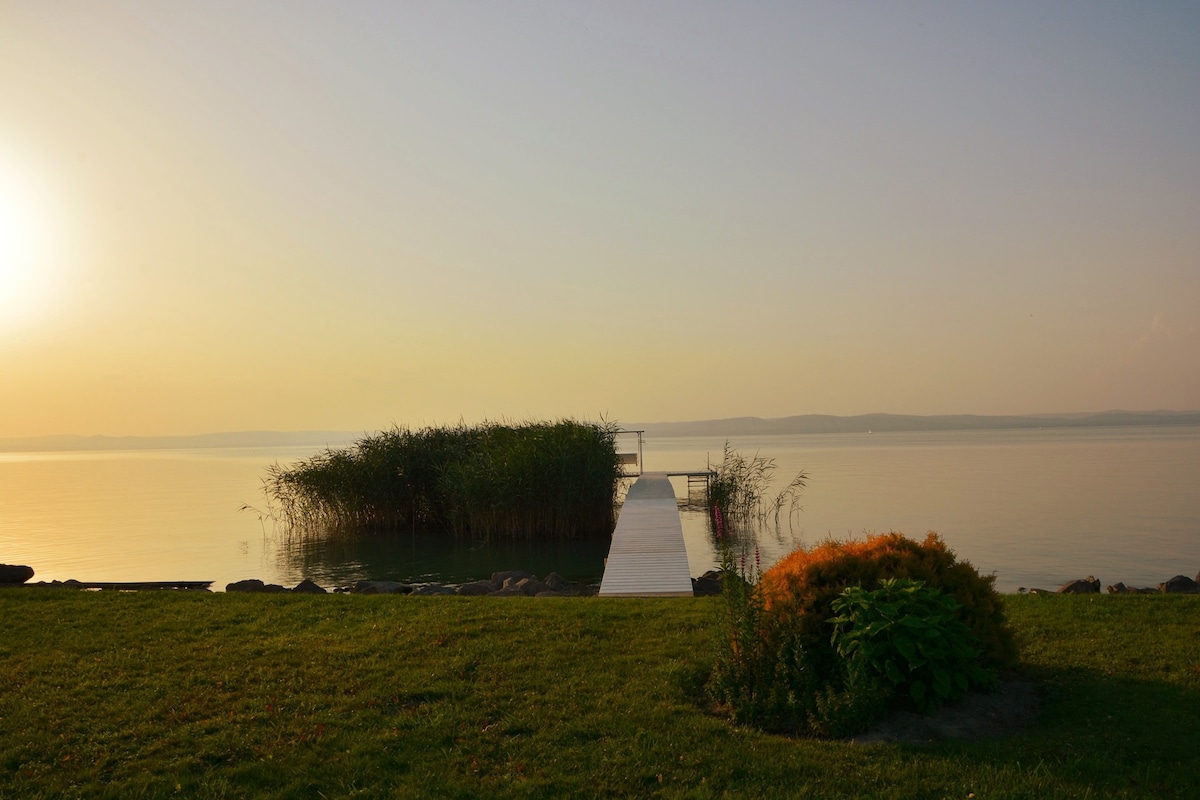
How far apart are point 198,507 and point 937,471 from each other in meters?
37.4

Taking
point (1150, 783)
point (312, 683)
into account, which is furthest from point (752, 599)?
point (312, 683)

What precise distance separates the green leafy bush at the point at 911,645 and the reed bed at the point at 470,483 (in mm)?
17085

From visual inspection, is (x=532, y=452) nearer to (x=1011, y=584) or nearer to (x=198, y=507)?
(x=1011, y=584)

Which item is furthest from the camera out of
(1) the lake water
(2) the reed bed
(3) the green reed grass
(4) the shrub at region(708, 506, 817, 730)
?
(3) the green reed grass

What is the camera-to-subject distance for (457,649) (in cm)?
800

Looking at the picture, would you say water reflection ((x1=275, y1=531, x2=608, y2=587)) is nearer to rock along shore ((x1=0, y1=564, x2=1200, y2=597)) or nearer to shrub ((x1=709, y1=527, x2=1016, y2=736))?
rock along shore ((x1=0, y1=564, x2=1200, y2=597))

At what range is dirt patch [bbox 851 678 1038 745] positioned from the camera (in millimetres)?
5742

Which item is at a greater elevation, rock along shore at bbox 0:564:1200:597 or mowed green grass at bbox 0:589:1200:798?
mowed green grass at bbox 0:589:1200:798

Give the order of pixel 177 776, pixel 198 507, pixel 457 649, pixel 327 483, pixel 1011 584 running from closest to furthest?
pixel 177 776 → pixel 457 649 → pixel 1011 584 → pixel 327 483 → pixel 198 507

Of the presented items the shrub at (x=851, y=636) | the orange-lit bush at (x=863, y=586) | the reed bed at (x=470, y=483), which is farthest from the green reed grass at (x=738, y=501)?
the shrub at (x=851, y=636)

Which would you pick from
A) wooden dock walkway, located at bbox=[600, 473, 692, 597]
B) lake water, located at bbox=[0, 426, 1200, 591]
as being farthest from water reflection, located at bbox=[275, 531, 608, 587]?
wooden dock walkway, located at bbox=[600, 473, 692, 597]

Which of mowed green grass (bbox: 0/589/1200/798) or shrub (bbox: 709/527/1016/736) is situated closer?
mowed green grass (bbox: 0/589/1200/798)

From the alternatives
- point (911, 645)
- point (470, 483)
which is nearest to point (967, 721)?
point (911, 645)

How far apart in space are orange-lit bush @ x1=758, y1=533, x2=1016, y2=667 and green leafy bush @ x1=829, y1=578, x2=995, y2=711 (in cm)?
32
